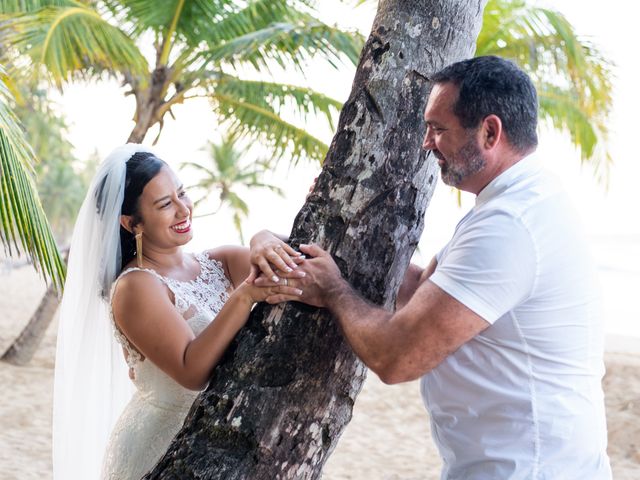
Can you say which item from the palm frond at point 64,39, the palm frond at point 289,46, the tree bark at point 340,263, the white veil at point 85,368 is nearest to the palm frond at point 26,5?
the palm frond at point 64,39

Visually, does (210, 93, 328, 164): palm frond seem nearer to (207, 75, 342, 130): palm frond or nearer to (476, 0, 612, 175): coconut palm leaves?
(207, 75, 342, 130): palm frond

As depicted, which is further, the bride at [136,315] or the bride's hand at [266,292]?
the bride at [136,315]

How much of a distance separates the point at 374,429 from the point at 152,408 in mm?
7953

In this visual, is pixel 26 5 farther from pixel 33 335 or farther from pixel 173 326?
pixel 173 326

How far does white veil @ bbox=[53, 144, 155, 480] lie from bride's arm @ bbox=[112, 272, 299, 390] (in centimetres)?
41

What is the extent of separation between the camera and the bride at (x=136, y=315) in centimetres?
246

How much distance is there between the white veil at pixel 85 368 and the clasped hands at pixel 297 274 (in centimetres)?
111

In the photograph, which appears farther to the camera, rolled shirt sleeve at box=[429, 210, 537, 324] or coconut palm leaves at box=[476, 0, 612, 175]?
coconut palm leaves at box=[476, 0, 612, 175]

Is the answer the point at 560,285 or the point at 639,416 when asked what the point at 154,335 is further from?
the point at 639,416

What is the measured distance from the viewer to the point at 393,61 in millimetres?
2311

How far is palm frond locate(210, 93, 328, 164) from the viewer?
10273 millimetres

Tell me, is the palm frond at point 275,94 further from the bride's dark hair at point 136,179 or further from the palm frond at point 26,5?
the bride's dark hair at point 136,179

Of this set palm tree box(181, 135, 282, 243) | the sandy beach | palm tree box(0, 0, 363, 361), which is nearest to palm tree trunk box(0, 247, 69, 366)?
the sandy beach

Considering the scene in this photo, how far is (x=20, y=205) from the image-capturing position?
3584 millimetres
